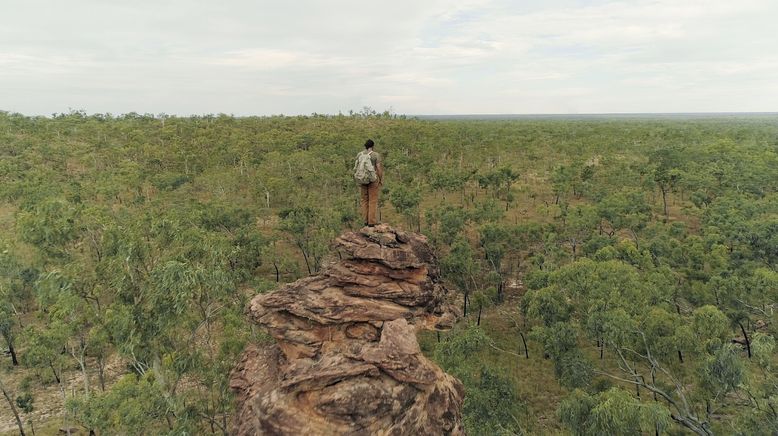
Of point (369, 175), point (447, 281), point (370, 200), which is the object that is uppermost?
point (369, 175)

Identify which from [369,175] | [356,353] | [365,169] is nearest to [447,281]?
[369,175]

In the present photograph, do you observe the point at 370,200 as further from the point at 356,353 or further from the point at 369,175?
the point at 356,353

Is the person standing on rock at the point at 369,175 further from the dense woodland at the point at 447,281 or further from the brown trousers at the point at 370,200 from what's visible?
the dense woodland at the point at 447,281

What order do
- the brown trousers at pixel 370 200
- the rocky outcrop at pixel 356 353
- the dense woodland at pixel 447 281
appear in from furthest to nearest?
1. the dense woodland at pixel 447 281
2. the brown trousers at pixel 370 200
3. the rocky outcrop at pixel 356 353

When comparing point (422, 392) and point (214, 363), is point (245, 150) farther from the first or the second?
point (422, 392)

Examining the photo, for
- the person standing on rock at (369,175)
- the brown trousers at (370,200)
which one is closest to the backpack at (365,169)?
the person standing on rock at (369,175)

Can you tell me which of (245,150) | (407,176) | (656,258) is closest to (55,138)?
(245,150)

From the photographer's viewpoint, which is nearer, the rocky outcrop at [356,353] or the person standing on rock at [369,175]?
the rocky outcrop at [356,353]
